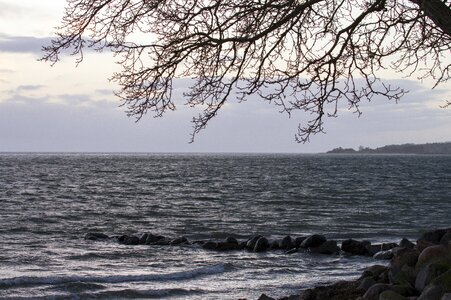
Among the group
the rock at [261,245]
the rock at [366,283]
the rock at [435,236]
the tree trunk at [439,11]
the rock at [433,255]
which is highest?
the tree trunk at [439,11]

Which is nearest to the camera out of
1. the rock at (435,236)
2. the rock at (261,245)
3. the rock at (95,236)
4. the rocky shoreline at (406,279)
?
the rocky shoreline at (406,279)

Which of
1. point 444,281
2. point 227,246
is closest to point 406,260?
point 444,281

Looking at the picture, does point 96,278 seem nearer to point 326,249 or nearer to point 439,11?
point 326,249

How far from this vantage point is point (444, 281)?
26.3 feet

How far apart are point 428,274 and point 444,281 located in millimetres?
785

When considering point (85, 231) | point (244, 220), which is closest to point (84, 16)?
point (85, 231)

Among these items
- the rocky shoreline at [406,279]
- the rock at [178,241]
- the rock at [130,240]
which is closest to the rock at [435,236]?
the rocky shoreline at [406,279]

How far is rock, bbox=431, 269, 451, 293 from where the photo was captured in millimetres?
7867

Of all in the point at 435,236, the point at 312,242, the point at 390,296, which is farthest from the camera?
the point at 312,242

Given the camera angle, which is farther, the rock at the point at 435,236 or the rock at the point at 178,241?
the rock at the point at 178,241

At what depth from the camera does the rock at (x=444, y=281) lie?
25.8 ft

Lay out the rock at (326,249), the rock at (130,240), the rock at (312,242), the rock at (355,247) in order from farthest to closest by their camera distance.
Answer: the rock at (130,240)
the rock at (312,242)
the rock at (326,249)
the rock at (355,247)

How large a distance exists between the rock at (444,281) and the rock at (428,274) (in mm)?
531

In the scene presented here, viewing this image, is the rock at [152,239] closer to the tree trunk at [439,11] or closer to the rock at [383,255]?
the rock at [383,255]
